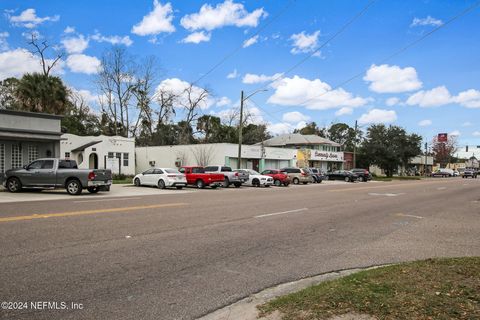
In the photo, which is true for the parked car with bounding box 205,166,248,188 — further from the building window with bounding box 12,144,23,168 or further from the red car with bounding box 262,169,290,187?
the building window with bounding box 12,144,23,168

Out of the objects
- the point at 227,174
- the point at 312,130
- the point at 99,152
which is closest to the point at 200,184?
the point at 227,174

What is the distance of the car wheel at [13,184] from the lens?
21.5 m

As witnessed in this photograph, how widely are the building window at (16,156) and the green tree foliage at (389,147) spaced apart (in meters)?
58.3

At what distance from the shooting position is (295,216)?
1320 cm

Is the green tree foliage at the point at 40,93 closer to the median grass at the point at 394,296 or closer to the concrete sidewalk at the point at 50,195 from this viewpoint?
the concrete sidewalk at the point at 50,195

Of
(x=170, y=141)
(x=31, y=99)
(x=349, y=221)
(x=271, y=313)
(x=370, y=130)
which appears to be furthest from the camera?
(x=370, y=130)

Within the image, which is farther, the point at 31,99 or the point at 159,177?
the point at 31,99

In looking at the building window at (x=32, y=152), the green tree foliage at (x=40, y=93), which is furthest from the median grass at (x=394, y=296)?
the green tree foliage at (x=40, y=93)

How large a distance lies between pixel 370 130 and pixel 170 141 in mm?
35617

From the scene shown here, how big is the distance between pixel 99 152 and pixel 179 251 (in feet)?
116

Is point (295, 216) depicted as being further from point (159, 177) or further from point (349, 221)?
point (159, 177)

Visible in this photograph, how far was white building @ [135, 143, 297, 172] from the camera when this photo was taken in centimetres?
4703

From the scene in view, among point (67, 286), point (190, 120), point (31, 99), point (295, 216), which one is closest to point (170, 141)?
point (190, 120)

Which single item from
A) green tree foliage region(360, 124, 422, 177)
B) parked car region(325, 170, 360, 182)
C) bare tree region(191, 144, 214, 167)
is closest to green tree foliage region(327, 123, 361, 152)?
green tree foliage region(360, 124, 422, 177)
